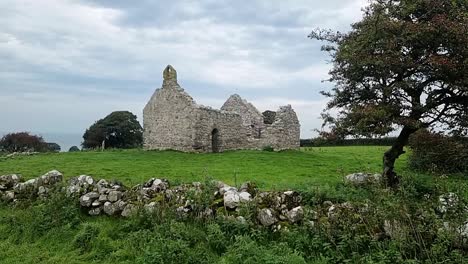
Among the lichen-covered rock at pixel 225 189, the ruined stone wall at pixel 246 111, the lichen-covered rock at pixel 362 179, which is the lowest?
the lichen-covered rock at pixel 225 189

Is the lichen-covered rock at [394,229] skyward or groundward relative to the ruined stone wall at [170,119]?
groundward

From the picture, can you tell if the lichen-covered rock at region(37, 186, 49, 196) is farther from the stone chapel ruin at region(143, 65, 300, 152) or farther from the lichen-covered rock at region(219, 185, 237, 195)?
the stone chapel ruin at region(143, 65, 300, 152)

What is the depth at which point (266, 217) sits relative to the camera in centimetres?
855

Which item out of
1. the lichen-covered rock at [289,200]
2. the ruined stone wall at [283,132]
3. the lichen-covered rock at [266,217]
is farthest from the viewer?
the ruined stone wall at [283,132]

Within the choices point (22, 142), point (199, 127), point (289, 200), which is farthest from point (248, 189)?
point (22, 142)

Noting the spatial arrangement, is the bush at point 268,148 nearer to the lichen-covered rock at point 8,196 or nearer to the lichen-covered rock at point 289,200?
the lichen-covered rock at point 8,196

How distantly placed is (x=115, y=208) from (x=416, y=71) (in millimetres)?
7509

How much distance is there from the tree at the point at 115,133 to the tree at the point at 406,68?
33103 mm

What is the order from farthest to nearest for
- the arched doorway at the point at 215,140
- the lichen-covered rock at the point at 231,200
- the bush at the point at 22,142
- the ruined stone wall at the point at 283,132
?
the bush at the point at 22,142
the ruined stone wall at the point at 283,132
the arched doorway at the point at 215,140
the lichen-covered rock at the point at 231,200

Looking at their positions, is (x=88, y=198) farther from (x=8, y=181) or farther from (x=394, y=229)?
(x=394, y=229)

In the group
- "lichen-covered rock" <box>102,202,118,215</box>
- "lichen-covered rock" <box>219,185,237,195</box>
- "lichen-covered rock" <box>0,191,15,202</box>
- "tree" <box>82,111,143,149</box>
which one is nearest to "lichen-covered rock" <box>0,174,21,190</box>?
"lichen-covered rock" <box>0,191,15,202</box>

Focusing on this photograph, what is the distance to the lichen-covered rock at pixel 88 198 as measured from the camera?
10.2 metres

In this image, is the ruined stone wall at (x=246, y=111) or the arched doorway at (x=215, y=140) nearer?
the arched doorway at (x=215, y=140)

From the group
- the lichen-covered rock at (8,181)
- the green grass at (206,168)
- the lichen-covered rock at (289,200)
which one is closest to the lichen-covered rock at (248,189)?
the lichen-covered rock at (289,200)
